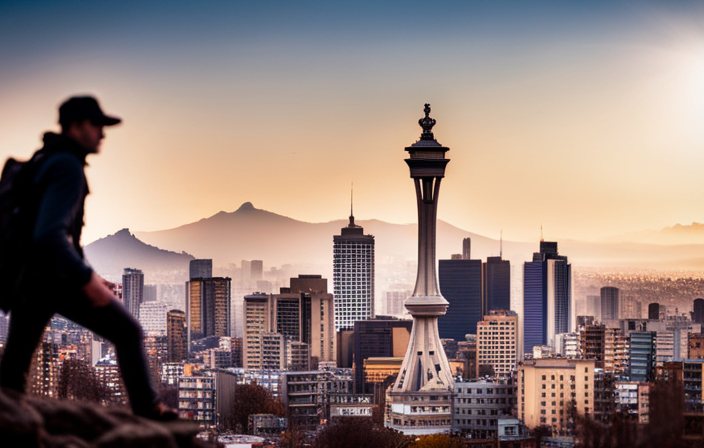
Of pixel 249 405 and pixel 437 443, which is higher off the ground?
pixel 249 405

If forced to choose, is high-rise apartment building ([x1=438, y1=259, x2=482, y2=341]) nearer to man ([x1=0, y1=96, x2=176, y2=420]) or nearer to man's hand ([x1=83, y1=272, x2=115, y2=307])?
man ([x1=0, y1=96, x2=176, y2=420])

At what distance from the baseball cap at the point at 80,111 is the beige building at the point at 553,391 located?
43.4 meters

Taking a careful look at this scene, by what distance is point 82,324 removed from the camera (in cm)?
621

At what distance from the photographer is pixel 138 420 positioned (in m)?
6.08

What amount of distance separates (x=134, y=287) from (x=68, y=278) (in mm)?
82843

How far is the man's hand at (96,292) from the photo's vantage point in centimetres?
598

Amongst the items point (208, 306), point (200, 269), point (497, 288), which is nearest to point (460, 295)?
point (497, 288)

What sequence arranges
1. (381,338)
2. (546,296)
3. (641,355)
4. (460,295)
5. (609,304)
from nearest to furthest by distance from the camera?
(641,355) → (609,304) → (381,338) → (546,296) → (460,295)

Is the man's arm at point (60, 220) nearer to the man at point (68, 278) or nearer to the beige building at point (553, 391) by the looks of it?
the man at point (68, 278)

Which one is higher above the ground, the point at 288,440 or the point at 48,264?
the point at 48,264

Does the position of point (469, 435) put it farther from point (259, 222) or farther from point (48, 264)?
point (48, 264)

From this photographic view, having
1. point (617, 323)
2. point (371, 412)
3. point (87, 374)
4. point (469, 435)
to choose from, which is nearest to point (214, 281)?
point (617, 323)

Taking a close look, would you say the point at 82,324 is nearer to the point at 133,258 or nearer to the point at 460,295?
the point at 133,258

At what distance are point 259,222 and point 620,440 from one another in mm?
66466
